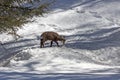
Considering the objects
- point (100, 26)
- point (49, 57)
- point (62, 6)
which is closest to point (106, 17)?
point (100, 26)

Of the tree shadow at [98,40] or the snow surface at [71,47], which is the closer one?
the snow surface at [71,47]

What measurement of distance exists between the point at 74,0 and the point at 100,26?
21.2ft

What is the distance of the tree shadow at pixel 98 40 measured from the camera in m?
18.3

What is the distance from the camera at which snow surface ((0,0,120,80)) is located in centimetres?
1055

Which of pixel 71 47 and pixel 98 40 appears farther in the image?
pixel 98 40

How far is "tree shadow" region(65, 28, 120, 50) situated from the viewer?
18344mm

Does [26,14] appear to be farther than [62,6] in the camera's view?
No

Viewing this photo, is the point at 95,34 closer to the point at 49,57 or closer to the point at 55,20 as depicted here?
the point at 55,20

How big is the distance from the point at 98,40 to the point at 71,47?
277 centimetres

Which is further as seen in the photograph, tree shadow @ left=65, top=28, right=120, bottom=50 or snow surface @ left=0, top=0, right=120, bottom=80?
tree shadow @ left=65, top=28, right=120, bottom=50

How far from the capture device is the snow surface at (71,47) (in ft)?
34.6

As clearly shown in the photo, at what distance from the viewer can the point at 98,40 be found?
20297 millimetres

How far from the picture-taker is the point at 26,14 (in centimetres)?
1619

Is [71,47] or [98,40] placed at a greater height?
[98,40]
